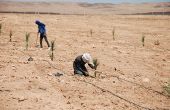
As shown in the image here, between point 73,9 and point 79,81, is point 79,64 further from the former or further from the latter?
point 73,9

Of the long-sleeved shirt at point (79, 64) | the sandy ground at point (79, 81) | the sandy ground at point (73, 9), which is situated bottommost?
the sandy ground at point (79, 81)

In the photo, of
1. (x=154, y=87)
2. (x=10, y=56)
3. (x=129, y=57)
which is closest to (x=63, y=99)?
(x=154, y=87)

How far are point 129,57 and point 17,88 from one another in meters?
7.62

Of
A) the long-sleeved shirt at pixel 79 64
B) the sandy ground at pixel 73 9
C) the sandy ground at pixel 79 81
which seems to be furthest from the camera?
the sandy ground at pixel 73 9

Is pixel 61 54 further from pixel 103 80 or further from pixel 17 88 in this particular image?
pixel 17 88

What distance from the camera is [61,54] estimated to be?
16844mm

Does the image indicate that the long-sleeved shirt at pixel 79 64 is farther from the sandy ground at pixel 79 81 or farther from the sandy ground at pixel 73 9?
the sandy ground at pixel 73 9

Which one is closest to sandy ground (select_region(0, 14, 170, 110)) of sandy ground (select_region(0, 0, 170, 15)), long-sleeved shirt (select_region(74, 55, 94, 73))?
long-sleeved shirt (select_region(74, 55, 94, 73))

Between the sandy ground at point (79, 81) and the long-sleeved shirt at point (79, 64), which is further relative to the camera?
the long-sleeved shirt at point (79, 64)

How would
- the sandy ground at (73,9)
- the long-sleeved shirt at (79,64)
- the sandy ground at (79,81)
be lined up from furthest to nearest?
the sandy ground at (73,9), the long-sleeved shirt at (79,64), the sandy ground at (79,81)

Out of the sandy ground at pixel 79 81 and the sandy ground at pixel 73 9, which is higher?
the sandy ground at pixel 73 9

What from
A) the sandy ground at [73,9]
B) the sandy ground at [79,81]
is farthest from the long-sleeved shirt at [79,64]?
the sandy ground at [73,9]

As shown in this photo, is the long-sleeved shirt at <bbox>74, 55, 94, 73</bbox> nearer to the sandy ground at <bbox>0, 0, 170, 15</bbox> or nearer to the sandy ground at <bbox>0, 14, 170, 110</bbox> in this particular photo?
the sandy ground at <bbox>0, 14, 170, 110</bbox>

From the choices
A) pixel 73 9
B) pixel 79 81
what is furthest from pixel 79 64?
pixel 73 9
